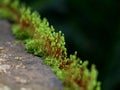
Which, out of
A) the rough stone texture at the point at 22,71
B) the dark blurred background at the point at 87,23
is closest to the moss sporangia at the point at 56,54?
the rough stone texture at the point at 22,71

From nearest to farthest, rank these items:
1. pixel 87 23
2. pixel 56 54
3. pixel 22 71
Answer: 1. pixel 22 71
2. pixel 56 54
3. pixel 87 23

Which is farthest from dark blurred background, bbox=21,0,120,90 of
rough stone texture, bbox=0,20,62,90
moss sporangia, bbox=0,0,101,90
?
rough stone texture, bbox=0,20,62,90

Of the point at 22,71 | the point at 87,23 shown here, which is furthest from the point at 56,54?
the point at 87,23

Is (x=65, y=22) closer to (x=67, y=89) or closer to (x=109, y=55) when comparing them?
(x=109, y=55)

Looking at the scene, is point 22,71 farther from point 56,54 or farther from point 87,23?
point 87,23

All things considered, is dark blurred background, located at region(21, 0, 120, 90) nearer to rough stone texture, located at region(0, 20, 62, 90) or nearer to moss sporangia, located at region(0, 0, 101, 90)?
moss sporangia, located at region(0, 0, 101, 90)
